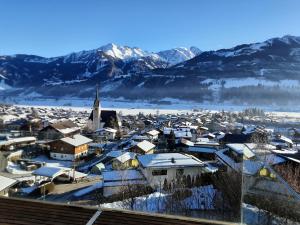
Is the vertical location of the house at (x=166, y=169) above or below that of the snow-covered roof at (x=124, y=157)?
above

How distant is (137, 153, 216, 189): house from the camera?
1473cm

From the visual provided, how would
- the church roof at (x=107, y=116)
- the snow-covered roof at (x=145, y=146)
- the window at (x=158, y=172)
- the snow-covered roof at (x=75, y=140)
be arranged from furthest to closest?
the church roof at (x=107, y=116) < the snow-covered roof at (x=75, y=140) < the snow-covered roof at (x=145, y=146) < the window at (x=158, y=172)

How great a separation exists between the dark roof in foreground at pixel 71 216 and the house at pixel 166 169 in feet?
35.3

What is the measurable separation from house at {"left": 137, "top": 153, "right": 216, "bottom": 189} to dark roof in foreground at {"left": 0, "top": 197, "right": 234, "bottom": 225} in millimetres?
10772

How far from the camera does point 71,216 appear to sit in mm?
3371

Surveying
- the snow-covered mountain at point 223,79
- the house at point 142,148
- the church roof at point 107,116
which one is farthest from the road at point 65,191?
the snow-covered mountain at point 223,79

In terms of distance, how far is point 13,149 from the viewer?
2777 cm

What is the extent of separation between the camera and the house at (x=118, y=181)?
46.0 feet

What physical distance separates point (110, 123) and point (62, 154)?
49.8 feet

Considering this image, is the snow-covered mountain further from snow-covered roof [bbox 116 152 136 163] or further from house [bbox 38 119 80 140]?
snow-covered roof [bbox 116 152 136 163]

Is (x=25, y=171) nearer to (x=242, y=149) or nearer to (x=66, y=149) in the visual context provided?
(x=66, y=149)

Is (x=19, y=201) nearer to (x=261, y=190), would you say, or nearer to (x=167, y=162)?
(x=261, y=190)

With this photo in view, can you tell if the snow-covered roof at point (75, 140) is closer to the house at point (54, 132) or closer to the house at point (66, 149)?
the house at point (66, 149)

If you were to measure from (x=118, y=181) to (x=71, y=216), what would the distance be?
11076 millimetres
